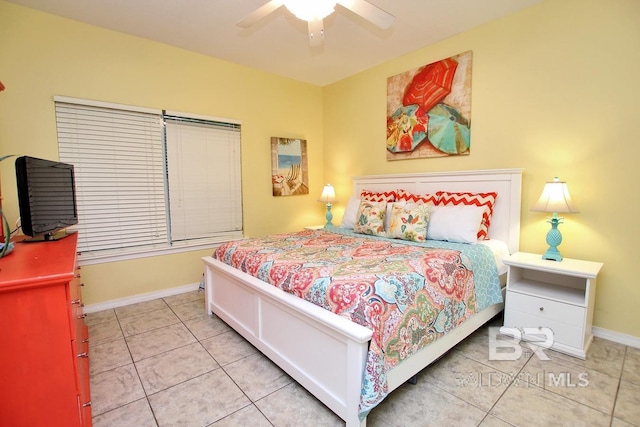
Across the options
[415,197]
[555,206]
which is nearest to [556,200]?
[555,206]

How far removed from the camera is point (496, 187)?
9.25 ft

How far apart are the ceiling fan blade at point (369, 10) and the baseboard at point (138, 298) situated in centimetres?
311

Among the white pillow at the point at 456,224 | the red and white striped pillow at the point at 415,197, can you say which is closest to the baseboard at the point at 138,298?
the red and white striped pillow at the point at 415,197

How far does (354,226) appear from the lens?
11.0ft

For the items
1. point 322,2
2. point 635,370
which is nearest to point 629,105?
point 635,370

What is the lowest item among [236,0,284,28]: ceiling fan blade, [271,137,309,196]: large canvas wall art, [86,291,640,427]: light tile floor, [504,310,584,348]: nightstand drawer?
[86,291,640,427]: light tile floor

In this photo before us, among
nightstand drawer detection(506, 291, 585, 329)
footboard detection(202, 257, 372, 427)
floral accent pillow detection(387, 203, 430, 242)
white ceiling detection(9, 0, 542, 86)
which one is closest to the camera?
footboard detection(202, 257, 372, 427)

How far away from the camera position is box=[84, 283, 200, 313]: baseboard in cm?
292

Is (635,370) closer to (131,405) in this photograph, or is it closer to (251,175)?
(131,405)

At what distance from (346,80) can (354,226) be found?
2.11 metres

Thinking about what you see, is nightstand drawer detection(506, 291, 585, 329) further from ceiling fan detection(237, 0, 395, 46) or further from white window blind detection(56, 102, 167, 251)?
white window blind detection(56, 102, 167, 251)

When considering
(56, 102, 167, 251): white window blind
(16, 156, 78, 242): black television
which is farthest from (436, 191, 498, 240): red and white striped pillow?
(16, 156, 78, 242): black television

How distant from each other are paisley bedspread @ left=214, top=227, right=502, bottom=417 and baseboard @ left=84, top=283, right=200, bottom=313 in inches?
43.9

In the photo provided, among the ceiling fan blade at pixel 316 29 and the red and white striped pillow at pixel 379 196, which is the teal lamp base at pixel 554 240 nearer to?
the red and white striped pillow at pixel 379 196
